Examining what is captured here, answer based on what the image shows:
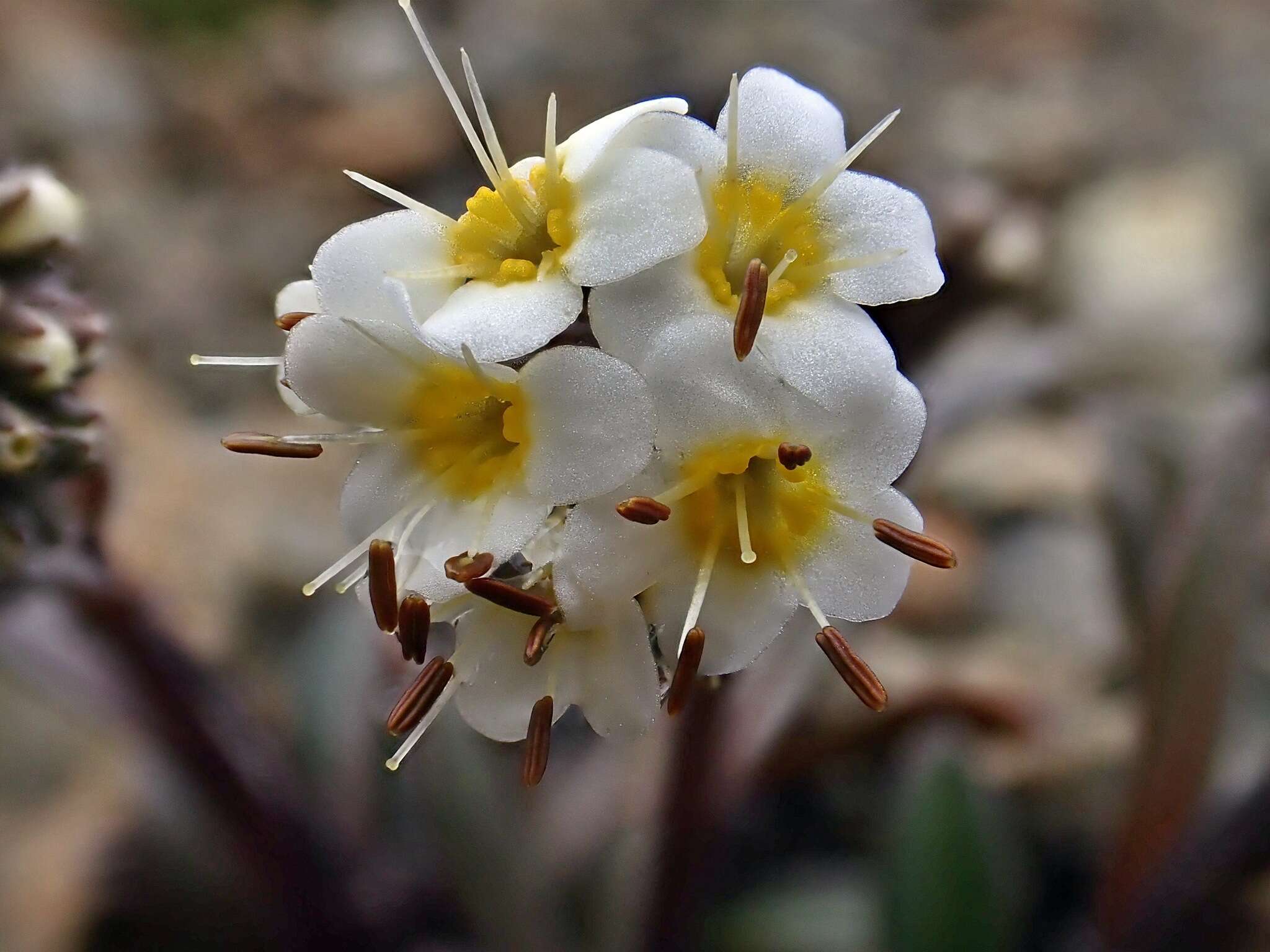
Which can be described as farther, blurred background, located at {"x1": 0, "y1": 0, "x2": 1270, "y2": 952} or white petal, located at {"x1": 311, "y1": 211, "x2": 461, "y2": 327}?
blurred background, located at {"x1": 0, "y1": 0, "x2": 1270, "y2": 952}

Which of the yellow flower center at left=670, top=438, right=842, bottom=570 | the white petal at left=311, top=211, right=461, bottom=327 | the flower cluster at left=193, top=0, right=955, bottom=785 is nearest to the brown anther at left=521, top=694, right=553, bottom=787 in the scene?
the flower cluster at left=193, top=0, right=955, bottom=785

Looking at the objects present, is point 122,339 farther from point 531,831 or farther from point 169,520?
point 531,831

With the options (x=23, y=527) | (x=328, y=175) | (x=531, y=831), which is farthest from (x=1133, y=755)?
(x=328, y=175)

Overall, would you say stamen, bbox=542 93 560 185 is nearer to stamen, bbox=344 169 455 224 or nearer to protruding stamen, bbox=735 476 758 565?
stamen, bbox=344 169 455 224

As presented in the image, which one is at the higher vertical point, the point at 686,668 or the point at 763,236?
the point at 763,236

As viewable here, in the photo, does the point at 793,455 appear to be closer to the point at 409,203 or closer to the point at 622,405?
the point at 622,405

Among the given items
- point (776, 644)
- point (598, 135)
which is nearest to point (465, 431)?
point (598, 135)

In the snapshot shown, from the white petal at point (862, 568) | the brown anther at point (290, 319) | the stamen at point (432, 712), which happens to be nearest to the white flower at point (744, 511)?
the white petal at point (862, 568)

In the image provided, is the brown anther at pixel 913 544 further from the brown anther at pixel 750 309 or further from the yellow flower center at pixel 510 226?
the yellow flower center at pixel 510 226
